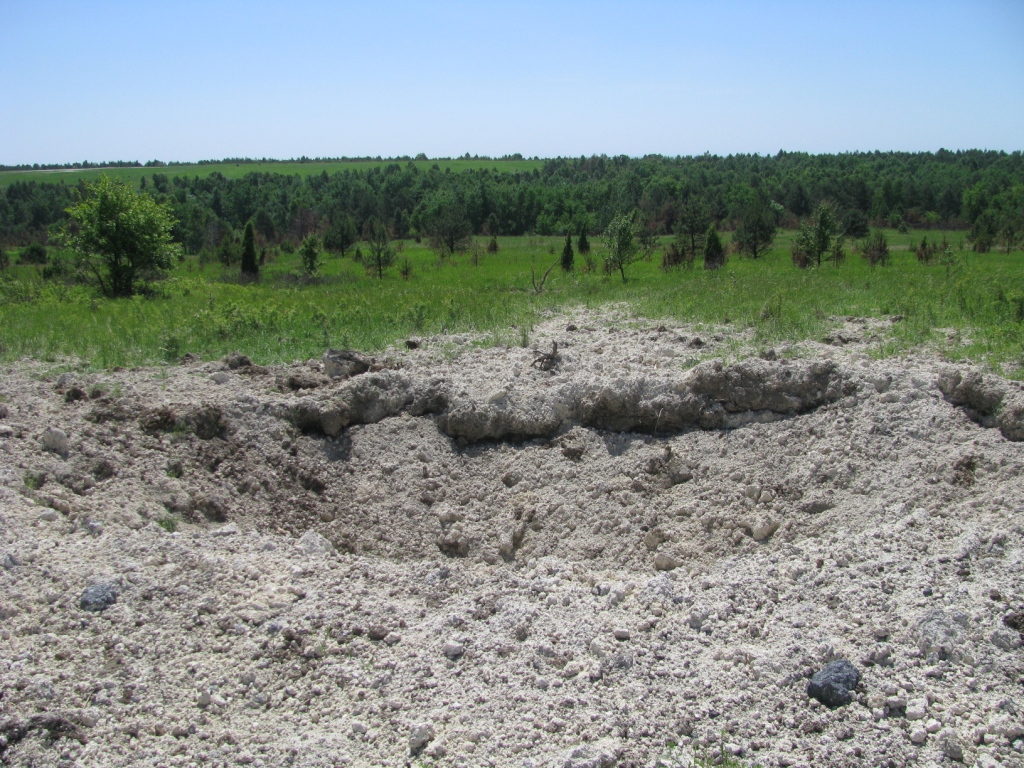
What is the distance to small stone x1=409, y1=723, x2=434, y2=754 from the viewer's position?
4.23m

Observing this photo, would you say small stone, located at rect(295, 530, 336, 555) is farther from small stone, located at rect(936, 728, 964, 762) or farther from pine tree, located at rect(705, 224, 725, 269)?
pine tree, located at rect(705, 224, 725, 269)

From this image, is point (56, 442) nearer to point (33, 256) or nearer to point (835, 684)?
point (835, 684)

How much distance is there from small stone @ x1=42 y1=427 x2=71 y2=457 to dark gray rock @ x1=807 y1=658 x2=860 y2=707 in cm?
660

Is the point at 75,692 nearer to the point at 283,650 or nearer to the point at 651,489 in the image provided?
the point at 283,650

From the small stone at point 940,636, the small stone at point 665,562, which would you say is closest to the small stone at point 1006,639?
the small stone at point 940,636

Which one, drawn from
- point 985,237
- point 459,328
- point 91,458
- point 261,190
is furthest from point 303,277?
point 261,190

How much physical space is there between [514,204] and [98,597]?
3721 inches

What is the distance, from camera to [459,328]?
1162cm

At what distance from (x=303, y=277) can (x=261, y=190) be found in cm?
7967

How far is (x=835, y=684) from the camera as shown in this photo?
13.9ft

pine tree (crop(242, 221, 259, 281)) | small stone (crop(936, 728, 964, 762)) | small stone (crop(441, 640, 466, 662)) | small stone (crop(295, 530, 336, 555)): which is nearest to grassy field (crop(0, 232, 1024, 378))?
small stone (crop(295, 530, 336, 555))

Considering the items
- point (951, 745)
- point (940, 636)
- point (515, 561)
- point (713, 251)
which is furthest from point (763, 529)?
point (713, 251)

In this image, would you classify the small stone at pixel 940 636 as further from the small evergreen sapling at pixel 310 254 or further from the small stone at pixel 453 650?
the small evergreen sapling at pixel 310 254

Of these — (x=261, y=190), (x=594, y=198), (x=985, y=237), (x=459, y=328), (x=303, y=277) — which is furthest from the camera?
(x=261, y=190)
